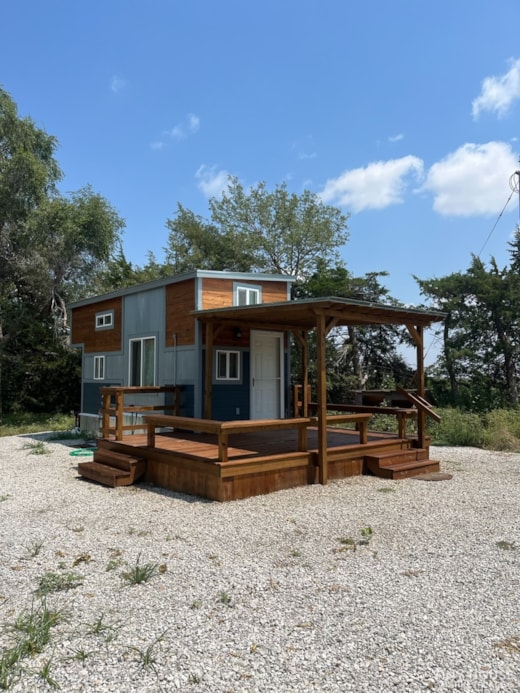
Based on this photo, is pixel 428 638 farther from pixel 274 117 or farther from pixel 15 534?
pixel 274 117

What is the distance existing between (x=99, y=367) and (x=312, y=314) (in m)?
7.31

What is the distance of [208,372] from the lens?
31.2ft

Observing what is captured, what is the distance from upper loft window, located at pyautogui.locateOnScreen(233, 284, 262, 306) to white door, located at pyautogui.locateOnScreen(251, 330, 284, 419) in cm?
68

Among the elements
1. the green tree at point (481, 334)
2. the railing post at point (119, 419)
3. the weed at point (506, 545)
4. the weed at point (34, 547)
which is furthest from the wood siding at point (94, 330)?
the green tree at point (481, 334)

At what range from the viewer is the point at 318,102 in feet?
53.5

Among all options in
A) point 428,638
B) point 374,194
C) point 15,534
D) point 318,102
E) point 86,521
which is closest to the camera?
point 428,638

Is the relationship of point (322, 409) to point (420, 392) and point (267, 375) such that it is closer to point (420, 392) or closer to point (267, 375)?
point (420, 392)

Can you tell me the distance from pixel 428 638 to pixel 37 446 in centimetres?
1027

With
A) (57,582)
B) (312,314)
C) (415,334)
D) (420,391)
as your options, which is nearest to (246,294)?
(312,314)

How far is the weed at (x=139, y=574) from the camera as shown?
3717 millimetres

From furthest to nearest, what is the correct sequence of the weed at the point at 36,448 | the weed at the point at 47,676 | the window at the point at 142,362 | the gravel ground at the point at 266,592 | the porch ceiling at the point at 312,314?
the window at the point at 142,362 < the weed at the point at 36,448 < the porch ceiling at the point at 312,314 < the gravel ground at the point at 266,592 < the weed at the point at 47,676

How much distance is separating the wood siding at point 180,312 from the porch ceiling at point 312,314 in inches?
22.3

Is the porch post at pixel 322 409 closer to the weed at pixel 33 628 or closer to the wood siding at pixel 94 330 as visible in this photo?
the weed at pixel 33 628

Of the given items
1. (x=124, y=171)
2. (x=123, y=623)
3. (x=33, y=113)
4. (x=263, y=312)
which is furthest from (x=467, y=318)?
(x=33, y=113)
